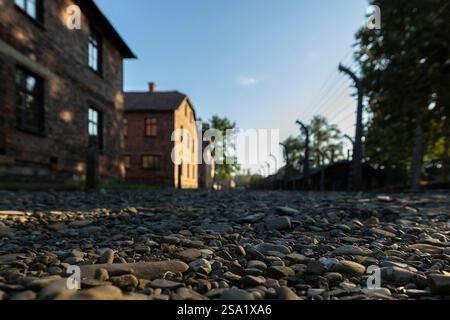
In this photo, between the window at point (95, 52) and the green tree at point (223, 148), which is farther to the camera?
the green tree at point (223, 148)

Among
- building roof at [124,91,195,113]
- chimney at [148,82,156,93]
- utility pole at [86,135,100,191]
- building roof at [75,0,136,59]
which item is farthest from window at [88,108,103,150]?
chimney at [148,82,156,93]

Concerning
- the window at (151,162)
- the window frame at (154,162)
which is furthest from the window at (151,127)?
the window at (151,162)

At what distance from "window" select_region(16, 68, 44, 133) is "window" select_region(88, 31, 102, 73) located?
3.26m

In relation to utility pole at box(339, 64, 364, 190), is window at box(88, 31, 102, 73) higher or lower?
higher

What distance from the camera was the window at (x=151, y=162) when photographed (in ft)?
75.9

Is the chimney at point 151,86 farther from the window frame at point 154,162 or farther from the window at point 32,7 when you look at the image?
the window at point 32,7

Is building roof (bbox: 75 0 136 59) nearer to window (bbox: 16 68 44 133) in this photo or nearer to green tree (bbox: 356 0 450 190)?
window (bbox: 16 68 44 133)

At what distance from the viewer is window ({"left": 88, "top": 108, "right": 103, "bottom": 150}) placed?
11.2 m

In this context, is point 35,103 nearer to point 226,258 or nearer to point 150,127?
point 226,258

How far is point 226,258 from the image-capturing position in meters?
1.90

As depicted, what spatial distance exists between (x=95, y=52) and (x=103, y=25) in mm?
1194

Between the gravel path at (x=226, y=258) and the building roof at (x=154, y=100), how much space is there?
68.8ft

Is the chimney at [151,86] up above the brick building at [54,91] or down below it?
above
